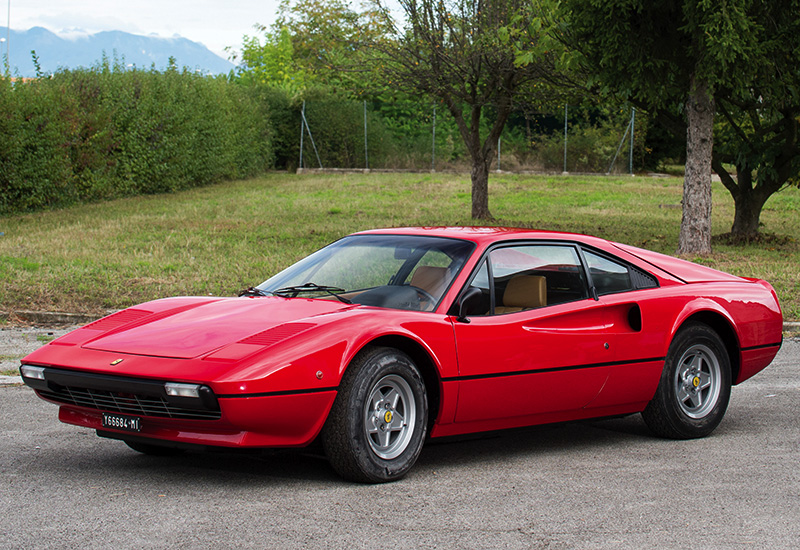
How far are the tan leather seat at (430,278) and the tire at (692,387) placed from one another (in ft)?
5.59

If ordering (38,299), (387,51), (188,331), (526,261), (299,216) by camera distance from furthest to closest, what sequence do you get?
(299,216)
(387,51)
(38,299)
(526,261)
(188,331)

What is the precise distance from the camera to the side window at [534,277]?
18.7ft

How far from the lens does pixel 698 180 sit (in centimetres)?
1672

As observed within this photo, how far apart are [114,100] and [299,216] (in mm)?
7274

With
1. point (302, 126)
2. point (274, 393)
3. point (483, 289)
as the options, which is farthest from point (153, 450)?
point (302, 126)

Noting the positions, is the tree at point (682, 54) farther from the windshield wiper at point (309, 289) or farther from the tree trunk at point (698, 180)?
the windshield wiper at point (309, 289)

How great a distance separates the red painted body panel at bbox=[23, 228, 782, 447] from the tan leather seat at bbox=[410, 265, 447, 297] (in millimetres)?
104

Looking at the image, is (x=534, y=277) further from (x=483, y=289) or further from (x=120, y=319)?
(x=120, y=319)

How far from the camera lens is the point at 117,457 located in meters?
5.54

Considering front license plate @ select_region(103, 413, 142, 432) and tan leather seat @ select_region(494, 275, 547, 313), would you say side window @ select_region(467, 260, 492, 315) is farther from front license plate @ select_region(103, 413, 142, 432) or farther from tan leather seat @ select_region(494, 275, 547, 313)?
front license plate @ select_region(103, 413, 142, 432)

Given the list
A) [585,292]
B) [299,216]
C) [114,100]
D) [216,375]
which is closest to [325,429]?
[216,375]

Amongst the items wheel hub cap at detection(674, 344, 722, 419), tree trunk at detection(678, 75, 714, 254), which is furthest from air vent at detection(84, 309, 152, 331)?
tree trunk at detection(678, 75, 714, 254)

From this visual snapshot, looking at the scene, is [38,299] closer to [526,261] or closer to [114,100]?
[526,261]

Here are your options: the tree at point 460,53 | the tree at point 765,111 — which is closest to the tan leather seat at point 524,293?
the tree at point 765,111
